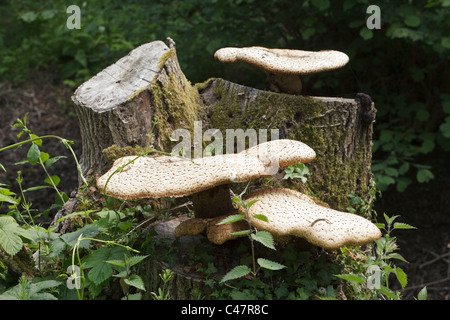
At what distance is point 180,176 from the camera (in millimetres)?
2436

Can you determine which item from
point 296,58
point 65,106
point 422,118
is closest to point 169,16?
point 65,106

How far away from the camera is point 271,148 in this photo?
2701mm

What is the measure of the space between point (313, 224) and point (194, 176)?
66cm

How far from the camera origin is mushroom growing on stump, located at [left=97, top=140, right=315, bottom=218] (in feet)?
7.63

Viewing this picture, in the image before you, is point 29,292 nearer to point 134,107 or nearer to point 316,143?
point 134,107

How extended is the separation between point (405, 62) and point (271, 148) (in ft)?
16.9

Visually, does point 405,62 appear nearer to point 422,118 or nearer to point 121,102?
point 422,118

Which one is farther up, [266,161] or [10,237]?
[266,161]

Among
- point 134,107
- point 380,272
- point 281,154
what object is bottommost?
point 380,272

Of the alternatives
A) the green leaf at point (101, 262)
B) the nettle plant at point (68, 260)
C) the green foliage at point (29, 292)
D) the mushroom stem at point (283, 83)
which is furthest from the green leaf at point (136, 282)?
the mushroom stem at point (283, 83)

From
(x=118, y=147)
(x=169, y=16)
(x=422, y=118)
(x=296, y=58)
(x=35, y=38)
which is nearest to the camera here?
(x=118, y=147)

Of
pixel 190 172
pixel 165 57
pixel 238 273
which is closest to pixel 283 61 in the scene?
pixel 165 57

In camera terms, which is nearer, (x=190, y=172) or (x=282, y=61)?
(x=190, y=172)
